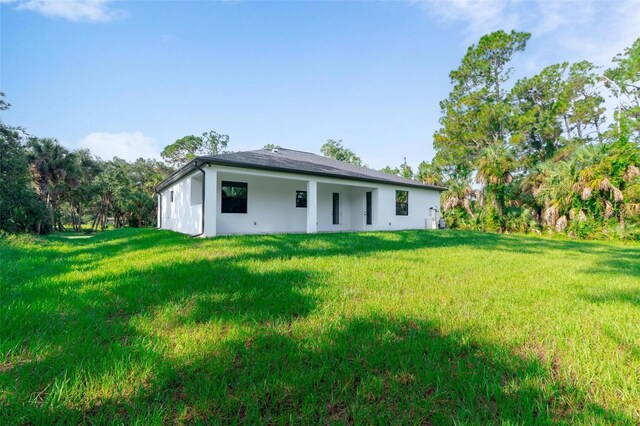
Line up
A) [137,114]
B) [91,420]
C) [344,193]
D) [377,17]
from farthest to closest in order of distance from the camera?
[344,193]
[137,114]
[377,17]
[91,420]

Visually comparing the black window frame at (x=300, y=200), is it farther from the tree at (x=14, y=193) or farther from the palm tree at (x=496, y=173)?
the tree at (x=14, y=193)

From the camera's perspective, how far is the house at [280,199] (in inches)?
400

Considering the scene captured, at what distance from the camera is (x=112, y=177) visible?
27922mm

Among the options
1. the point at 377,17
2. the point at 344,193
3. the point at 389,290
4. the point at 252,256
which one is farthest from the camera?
the point at 344,193

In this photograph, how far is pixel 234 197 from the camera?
11.8m

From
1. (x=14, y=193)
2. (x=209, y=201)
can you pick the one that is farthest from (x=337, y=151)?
(x=14, y=193)

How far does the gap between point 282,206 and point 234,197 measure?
2.30 m

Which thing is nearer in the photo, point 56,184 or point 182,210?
point 182,210

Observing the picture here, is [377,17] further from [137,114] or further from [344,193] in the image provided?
[137,114]

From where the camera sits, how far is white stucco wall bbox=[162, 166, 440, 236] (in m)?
10.8

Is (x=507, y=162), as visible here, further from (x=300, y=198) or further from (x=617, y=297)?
(x=617, y=297)

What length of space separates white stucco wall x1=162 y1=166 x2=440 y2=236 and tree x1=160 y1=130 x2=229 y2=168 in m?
20.0

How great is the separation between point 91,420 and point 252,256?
4.42m

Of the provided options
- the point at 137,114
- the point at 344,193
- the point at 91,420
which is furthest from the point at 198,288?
the point at 137,114
